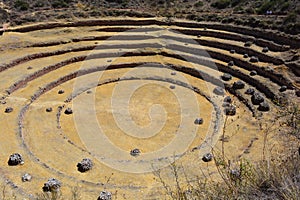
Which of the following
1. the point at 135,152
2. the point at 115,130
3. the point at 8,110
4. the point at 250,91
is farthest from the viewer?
the point at 250,91

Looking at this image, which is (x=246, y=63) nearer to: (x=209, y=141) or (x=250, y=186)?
(x=209, y=141)

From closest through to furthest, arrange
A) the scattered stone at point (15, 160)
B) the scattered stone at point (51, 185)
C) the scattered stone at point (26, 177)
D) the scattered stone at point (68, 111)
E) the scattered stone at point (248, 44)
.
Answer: the scattered stone at point (51, 185), the scattered stone at point (26, 177), the scattered stone at point (15, 160), the scattered stone at point (68, 111), the scattered stone at point (248, 44)

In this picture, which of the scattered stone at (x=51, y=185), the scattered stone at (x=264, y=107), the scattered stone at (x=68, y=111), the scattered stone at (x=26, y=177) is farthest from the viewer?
the scattered stone at (x=68, y=111)

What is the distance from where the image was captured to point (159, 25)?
41.1m

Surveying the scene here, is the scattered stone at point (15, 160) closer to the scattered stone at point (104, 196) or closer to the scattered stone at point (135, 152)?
the scattered stone at point (104, 196)

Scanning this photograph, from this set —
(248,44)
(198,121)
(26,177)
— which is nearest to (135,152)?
(198,121)

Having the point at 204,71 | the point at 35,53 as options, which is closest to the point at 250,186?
the point at 204,71

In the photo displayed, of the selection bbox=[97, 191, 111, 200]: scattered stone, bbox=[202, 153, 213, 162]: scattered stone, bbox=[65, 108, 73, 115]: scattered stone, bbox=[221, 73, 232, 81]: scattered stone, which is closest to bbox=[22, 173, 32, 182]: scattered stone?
bbox=[97, 191, 111, 200]: scattered stone

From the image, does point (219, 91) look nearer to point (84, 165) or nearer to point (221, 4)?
point (84, 165)

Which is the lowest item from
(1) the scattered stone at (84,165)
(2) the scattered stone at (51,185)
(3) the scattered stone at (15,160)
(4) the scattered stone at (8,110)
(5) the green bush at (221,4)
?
(4) the scattered stone at (8,110)

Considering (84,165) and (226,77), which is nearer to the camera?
(84,165)

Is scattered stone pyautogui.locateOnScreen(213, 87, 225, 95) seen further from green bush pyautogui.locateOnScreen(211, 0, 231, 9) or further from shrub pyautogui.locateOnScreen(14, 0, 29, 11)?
shrub pyautogui.locateOnScreen(14, 0, 29, 11)

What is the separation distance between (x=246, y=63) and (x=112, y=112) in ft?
43.7

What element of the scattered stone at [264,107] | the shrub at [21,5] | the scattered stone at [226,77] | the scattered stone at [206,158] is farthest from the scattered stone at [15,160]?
the shrub at [21,5]
